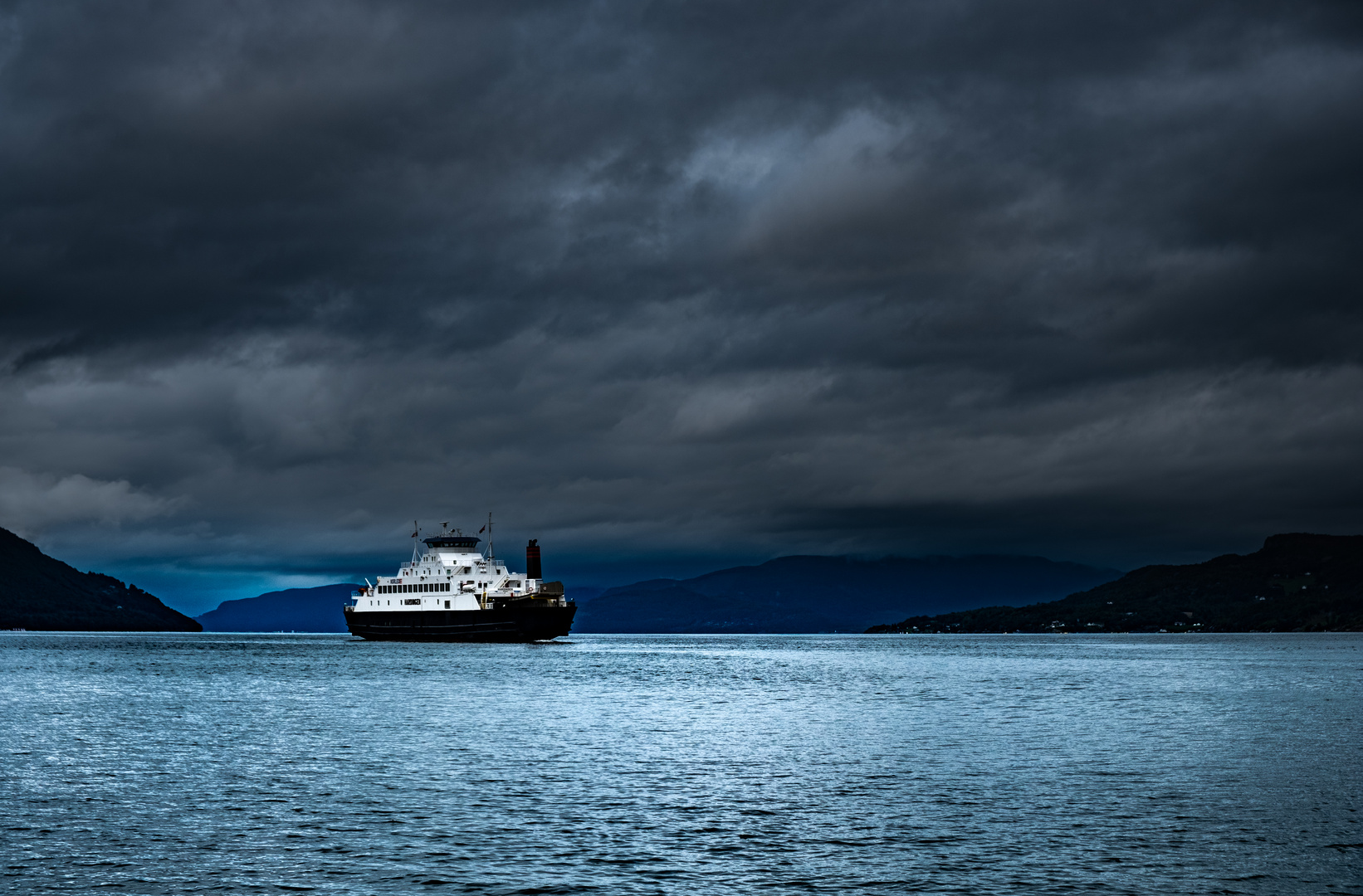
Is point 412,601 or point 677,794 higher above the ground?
point 412,601

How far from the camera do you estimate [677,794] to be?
40.4m

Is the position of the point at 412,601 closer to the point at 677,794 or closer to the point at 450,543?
the point at 450,543

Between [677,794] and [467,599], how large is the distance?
152 metres

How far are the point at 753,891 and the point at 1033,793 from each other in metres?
17.4

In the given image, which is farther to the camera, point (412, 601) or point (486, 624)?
point (412, 601)

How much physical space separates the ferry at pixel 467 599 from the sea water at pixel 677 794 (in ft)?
328

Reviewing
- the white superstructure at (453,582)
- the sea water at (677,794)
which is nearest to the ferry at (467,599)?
the white superstructure at (453,582)

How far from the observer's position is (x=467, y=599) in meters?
188

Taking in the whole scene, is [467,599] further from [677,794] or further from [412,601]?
[677,794]

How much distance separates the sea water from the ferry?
10011cm

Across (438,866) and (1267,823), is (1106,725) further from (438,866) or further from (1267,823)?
(438,866)

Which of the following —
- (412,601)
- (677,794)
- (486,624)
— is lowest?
(677,794)

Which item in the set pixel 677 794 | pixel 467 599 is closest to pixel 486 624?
pixel 467 599

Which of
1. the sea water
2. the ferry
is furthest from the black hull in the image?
the sea water
